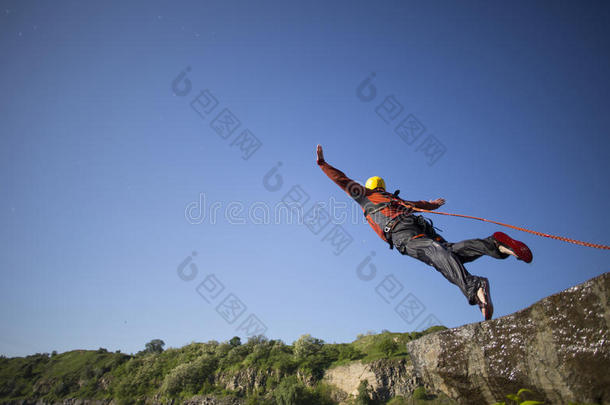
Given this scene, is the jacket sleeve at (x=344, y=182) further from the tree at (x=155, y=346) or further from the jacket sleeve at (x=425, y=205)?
the tree at (x=155, y=346)

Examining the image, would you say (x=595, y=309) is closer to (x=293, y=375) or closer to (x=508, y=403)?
(x=508, y=403)

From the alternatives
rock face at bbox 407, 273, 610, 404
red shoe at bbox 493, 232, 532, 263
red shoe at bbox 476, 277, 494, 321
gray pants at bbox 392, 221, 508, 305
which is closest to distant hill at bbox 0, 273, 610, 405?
rock face at bbox 407, 273, 610, 404

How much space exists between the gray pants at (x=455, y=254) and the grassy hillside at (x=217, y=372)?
51.8 meters

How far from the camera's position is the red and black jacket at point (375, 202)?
4707 millimetres

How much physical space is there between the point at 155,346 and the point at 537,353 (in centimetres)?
9889

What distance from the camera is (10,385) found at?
78.1 meters

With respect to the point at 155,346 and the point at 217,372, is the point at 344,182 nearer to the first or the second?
the point at 217,372

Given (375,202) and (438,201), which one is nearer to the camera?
(375,202)

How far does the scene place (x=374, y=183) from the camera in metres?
5.50

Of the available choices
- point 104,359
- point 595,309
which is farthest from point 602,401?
point 104,359

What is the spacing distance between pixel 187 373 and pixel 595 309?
6956cm

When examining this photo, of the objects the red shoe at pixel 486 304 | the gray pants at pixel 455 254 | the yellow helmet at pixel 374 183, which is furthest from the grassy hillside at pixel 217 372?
the red shoe at pixel 486 304

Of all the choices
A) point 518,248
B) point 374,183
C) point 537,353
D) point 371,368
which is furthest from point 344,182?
point 371,368

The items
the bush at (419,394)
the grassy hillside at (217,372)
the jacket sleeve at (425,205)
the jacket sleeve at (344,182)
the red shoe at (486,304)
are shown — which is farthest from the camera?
the grassy hillside at (217,372)
